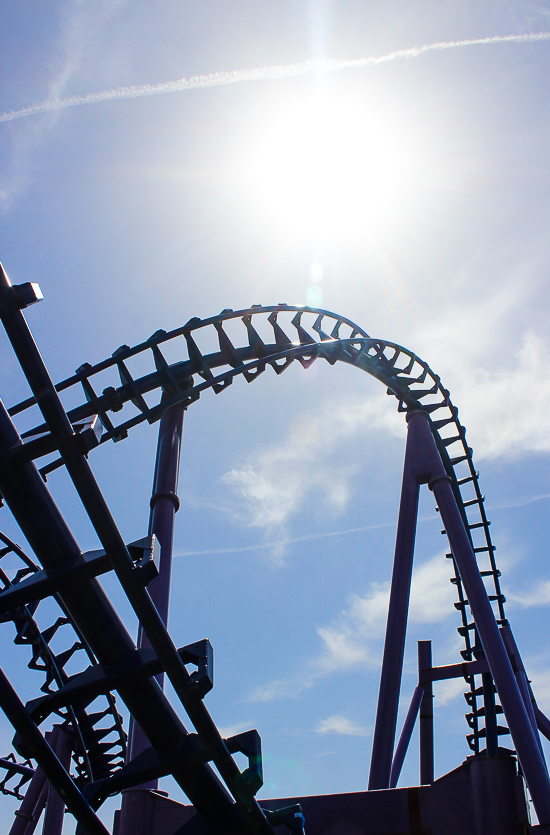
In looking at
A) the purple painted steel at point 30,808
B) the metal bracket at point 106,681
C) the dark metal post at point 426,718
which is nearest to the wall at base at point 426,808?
the metal bracket at point 106,681

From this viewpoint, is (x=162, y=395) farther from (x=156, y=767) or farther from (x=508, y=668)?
(x=508, y=668)

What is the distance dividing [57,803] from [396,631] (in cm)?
559

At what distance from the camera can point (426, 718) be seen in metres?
9.91

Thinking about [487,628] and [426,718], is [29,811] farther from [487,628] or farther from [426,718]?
[487,628]

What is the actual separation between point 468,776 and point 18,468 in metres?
4.02

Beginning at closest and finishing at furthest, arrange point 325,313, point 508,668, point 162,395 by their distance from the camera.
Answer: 1. point 162,395
2. point 508,668
3. point 325,313

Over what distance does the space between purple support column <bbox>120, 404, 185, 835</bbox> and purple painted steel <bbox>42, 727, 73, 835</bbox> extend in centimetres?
424

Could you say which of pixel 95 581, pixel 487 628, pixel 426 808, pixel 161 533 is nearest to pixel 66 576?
pixel 95 581

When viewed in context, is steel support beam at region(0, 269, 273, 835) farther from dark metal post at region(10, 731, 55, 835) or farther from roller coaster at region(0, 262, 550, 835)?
dark metal post at region(10, 731, 55, 835)

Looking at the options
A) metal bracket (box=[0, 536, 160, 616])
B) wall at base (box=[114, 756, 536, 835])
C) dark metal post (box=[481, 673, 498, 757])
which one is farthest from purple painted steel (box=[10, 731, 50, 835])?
metal bracket (box=[0, 536, 160, 616])

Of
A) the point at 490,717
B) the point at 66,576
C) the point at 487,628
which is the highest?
the point at 487,628

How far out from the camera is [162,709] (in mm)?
3295

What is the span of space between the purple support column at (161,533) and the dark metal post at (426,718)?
5863mm

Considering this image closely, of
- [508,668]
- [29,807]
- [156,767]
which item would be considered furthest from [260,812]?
[29,807]
